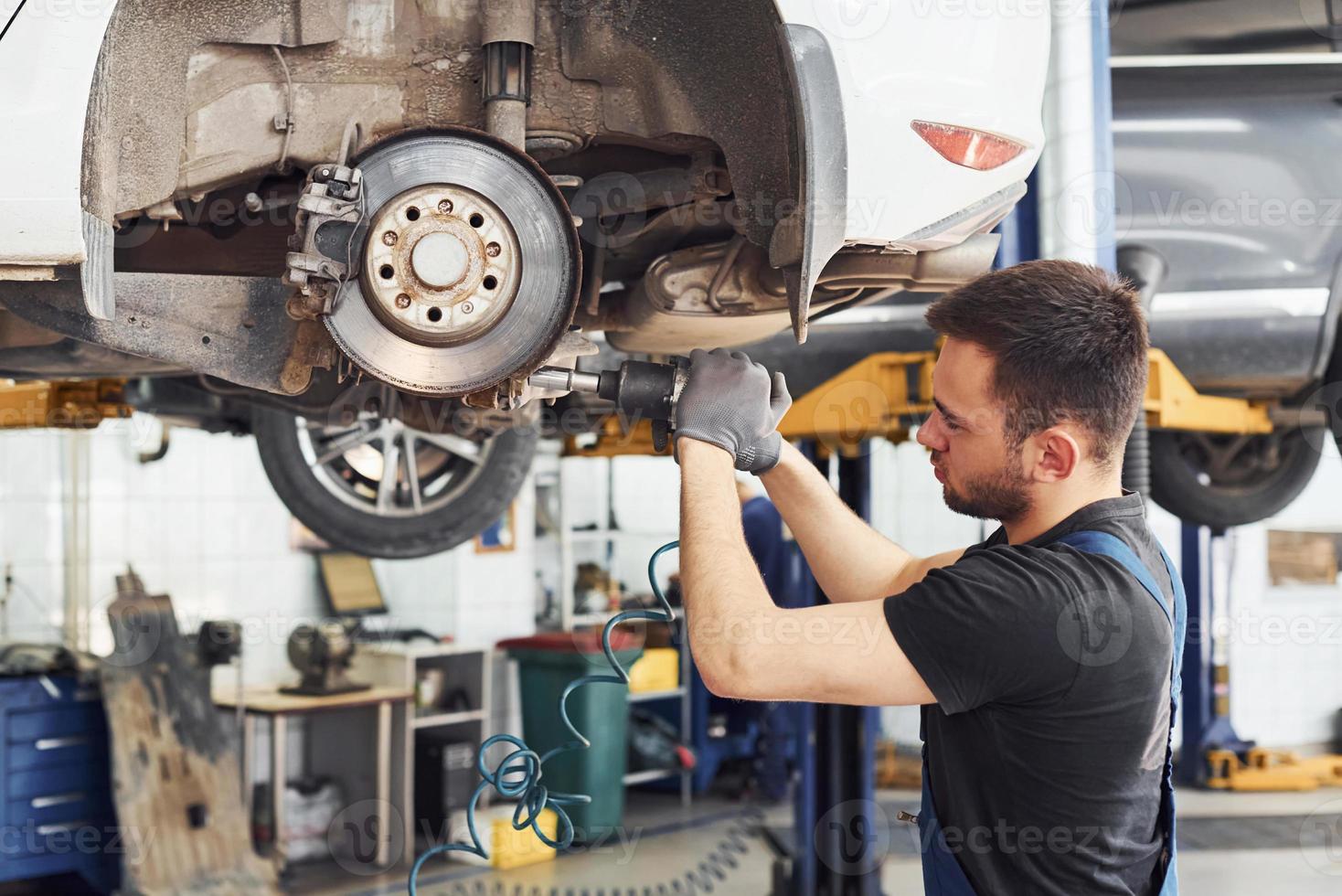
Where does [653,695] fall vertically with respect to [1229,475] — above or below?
below

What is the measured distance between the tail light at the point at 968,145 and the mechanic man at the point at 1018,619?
19cm

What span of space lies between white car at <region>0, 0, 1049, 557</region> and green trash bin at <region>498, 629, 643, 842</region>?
12.2 feet

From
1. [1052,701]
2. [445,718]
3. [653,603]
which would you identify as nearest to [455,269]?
[1052,701]

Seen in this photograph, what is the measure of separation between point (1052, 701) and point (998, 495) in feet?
0.79

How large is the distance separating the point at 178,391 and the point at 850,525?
2.17 meters

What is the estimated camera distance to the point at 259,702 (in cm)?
468

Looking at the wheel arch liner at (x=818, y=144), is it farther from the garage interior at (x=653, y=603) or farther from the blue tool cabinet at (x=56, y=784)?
the blue tool cabinet at (x=56, y=784)

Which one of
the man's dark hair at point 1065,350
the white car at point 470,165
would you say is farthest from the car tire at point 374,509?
the man's dark hair at point 1065,350

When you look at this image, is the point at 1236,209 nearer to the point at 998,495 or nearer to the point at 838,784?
the point at 838,784

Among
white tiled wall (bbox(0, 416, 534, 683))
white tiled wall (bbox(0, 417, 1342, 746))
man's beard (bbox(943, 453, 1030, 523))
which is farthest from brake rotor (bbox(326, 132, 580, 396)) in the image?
white tiled wall (bbox(0, 416, 534, 683))

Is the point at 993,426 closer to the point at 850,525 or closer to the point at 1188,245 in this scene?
the point at 850,525

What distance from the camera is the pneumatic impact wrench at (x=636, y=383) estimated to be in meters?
1.45

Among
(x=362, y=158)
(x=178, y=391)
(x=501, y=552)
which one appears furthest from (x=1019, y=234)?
(x=501, y=552)

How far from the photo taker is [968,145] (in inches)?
54.7
